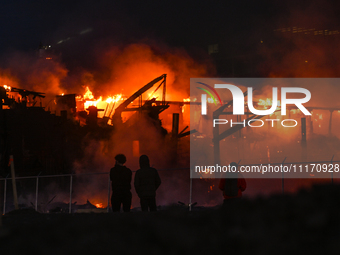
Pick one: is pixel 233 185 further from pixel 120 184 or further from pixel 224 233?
pixel 224 233

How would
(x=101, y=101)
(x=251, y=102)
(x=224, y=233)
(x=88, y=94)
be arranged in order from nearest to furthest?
(x=224, y=233), (x=251, y=102), (x=101, y=101), (x=88, y=94)

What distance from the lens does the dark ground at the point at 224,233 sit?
220cm

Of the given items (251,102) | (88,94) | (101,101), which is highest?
(88,94)

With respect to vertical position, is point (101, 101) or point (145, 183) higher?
point (101, 101)

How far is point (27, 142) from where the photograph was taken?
17.1 m

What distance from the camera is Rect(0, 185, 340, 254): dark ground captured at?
2199mm

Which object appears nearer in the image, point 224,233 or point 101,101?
point 224,233

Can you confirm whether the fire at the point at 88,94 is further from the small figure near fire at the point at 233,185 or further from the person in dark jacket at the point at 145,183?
the small figure near fire at the point at 233,185

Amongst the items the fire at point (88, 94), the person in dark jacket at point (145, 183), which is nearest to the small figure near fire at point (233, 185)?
the person in dark jacket at point (145, 183)

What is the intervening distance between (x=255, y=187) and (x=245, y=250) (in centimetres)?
1236

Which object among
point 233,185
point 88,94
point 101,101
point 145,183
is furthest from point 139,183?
point 88,94

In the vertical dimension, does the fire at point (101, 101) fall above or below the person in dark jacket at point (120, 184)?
above

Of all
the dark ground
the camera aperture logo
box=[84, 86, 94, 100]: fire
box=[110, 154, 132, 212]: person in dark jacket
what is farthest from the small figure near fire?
box=[84, 86, 94, 100]: fire

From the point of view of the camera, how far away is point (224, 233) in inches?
93.7
